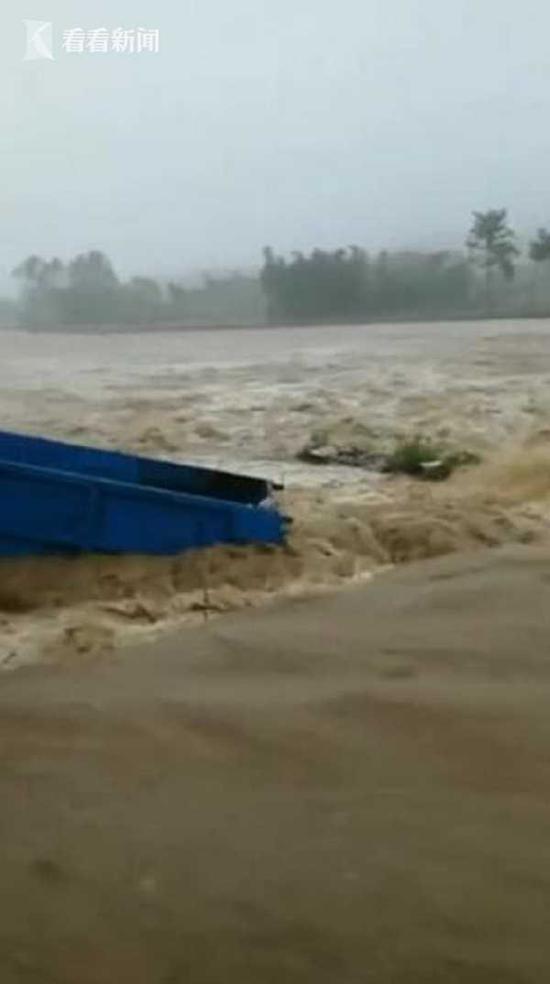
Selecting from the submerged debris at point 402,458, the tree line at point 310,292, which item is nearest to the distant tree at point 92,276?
the tree line at point 310,292

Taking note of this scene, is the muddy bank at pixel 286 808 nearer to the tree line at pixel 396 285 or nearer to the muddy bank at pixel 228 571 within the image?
the muddy bank at pixel 228 571

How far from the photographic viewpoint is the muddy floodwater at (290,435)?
115 inches

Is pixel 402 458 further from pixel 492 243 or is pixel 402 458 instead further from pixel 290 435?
pixel 492 243

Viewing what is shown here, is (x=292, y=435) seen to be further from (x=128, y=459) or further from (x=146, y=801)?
(x=146, y=801)

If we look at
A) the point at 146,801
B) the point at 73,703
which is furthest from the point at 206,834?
the point at 73,703

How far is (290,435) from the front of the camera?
221 inches

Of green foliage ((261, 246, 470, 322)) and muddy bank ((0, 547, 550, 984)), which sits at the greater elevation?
green foliage ((261, 246, 470, 322))

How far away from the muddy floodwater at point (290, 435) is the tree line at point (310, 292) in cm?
80

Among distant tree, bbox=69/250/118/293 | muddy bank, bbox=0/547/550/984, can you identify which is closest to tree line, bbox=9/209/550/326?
distant tree, bbox=69/250/118/293

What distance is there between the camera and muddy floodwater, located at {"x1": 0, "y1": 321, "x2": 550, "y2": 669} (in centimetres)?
293

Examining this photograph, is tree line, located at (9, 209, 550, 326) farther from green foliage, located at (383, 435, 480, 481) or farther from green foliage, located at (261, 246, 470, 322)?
green foliage, located at (383, 435, 480, 481)

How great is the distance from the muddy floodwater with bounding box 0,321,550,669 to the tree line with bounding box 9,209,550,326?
2.61 feet

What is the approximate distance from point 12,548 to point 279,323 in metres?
9.81

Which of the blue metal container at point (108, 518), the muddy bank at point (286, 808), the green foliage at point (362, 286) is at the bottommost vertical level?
the muddy bank at point (286, 808)
